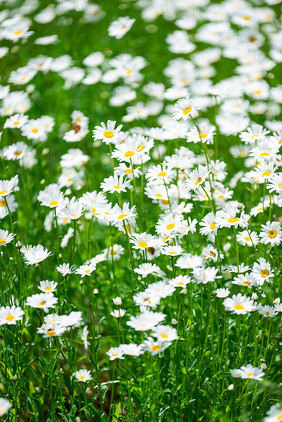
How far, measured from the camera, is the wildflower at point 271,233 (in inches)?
101

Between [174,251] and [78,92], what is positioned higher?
Result: [174,251]

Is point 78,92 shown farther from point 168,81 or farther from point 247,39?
point 247,39

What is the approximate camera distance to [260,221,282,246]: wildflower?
255cm

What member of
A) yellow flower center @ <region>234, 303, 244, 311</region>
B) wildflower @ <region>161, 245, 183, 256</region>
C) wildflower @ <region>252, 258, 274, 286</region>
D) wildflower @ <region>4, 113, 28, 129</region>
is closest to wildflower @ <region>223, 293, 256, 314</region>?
yellow flower center @ <region>234, 303, 244, 311</region>

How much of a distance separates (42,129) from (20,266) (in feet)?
4.42

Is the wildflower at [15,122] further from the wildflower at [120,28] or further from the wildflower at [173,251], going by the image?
the wildflower at [173,251]

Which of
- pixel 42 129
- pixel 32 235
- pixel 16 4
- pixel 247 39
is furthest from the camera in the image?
pixel 16 4

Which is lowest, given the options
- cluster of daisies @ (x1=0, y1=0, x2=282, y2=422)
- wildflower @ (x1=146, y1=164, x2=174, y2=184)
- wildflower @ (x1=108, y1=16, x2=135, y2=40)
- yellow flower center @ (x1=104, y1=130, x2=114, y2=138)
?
cluster of daisies @ (x1=0, y1=0, x2=282, y2=422)

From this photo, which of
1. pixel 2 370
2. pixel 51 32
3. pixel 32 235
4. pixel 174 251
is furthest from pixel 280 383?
pixel 51 32

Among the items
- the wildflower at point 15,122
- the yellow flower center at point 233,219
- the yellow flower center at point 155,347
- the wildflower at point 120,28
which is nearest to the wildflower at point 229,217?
the yellow flower center at point 233,219

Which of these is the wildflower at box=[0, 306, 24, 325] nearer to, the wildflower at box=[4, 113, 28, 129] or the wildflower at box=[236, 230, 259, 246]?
the wildflower at box=[236, 230, 259, 246]

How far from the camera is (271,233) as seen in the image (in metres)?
2.60

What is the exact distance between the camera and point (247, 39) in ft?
18.2

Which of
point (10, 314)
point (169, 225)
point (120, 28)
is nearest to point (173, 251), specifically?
point (169, 225)
